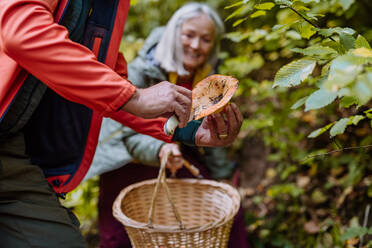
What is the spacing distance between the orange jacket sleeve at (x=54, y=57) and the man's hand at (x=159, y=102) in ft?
0.11

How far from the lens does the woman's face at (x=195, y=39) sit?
2287 millimetres

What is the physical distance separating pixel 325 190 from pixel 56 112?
2.20 m

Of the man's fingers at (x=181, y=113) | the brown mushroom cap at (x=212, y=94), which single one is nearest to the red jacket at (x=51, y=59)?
the man's fingers at (x=181, y=113)

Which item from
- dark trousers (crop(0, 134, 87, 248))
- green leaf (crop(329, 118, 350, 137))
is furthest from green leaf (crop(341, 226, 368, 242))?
dark trousers (crop(0, 134, 87, 248))

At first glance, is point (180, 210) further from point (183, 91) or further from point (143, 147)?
point (183, 91)

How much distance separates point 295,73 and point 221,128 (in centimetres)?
40

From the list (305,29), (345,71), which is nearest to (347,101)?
(305,29)

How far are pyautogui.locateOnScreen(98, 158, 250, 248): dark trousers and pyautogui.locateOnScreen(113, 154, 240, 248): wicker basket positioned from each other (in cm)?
28

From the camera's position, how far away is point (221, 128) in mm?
1346

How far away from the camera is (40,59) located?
883 mm

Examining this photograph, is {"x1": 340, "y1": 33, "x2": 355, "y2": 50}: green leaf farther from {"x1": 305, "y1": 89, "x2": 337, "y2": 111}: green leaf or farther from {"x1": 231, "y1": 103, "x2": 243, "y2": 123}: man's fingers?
{"x1": 231, "y1": 103, "x2": 243, "y2": 123}: man's fingers

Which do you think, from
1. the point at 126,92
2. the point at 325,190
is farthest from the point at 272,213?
the point at 126,92

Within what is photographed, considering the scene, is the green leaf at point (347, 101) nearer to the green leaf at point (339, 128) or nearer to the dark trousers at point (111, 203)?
the green leaf at point (339, 128)

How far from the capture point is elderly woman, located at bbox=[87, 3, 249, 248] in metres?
2.17
